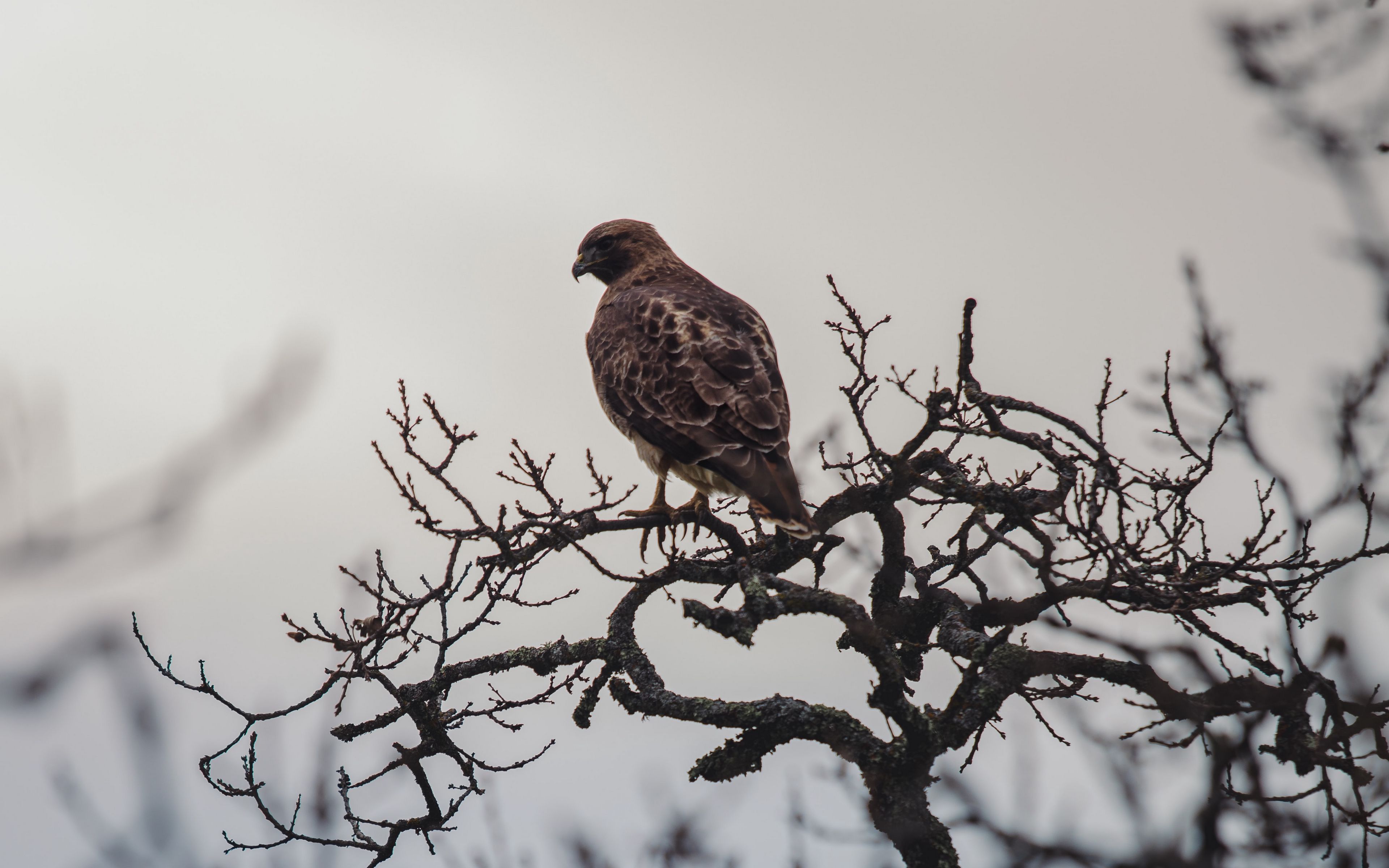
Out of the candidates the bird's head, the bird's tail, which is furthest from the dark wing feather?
the bird's head

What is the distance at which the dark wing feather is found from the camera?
5523 millimetres

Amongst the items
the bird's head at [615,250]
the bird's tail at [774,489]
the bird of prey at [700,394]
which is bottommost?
the bird's tail at [774,489]

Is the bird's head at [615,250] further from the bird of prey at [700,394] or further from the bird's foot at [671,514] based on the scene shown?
the bird's foot at [671,514]

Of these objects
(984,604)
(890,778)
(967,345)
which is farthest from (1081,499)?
(890,778)

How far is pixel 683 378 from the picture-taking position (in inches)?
243

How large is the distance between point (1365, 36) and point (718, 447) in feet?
11.5

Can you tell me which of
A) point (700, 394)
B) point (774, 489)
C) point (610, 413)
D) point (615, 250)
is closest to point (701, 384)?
point (700, 394)

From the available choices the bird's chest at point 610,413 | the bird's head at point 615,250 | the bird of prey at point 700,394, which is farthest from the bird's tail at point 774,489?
the bird's head at point 615,250

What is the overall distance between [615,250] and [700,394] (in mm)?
2926

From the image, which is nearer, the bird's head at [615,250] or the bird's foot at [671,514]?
the bird's foot at [671,514]

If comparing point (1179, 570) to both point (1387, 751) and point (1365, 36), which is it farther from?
point (1365, 36)

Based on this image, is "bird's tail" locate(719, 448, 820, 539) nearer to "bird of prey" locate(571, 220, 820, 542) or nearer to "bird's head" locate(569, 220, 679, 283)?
"bird of prey" locate(571, 220, 820, 542)

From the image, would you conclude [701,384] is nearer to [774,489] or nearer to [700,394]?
[700,394]

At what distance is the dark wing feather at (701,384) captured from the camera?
18.1ft
